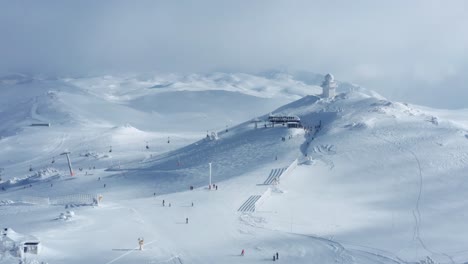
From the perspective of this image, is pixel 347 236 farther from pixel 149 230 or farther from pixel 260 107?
pixel 260 107

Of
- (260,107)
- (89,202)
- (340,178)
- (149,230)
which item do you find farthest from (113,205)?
(260,107)

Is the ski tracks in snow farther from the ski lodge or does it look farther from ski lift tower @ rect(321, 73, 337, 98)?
ski lift tower @ rect(321, 73, 337, 98)

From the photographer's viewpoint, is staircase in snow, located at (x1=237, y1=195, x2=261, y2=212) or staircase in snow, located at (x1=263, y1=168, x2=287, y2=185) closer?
staircase in snow, located at (x1=237, y1=195, x2=261, y2=212)

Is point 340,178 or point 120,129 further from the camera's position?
point 120,129

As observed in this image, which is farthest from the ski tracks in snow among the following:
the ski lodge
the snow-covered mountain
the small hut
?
the small hut

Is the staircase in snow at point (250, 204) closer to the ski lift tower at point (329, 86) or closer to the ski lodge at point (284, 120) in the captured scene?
the ski lodge at point (284, 120)

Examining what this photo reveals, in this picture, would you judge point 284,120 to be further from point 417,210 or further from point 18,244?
point 18,244

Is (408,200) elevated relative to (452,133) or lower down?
lower down

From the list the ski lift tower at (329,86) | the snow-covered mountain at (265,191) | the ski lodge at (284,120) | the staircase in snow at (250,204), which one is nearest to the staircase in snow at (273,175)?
the snow-covered mountain at (265,191)
